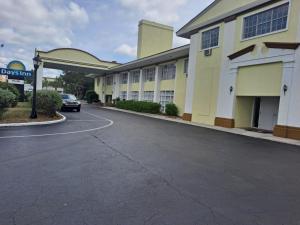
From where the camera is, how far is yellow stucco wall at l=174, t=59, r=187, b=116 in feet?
77.3

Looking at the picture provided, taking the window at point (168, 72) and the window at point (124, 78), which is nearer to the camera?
the window at point (168, 72)

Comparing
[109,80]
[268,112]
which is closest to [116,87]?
[109,80]

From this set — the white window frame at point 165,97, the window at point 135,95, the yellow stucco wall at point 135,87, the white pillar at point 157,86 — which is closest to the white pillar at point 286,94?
the white window frame at point 165,97

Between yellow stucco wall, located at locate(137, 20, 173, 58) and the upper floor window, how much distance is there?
9911 mm

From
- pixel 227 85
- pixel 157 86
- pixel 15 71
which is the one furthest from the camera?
pixel 157 86

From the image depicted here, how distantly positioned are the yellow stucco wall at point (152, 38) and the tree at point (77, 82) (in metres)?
32.4

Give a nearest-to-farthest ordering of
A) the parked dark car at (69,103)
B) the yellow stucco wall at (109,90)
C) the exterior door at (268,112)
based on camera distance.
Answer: the exterior door at (268,112)
the parked dark car at (69,103)
the yellow stucco wall at (109,90)

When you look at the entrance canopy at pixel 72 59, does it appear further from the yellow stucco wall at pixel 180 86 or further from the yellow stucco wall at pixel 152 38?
the yellow stucco wall at pixel 180 86

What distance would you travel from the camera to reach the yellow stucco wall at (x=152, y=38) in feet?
120

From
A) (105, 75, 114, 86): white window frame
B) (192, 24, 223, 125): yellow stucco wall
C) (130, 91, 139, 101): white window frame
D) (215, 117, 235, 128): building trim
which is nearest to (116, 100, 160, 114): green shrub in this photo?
(130, 91, 139, 101): white window frame

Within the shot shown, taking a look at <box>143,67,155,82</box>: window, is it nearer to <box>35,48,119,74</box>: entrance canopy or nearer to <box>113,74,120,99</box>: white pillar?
<box>113,74,120,99</box>: white pillar

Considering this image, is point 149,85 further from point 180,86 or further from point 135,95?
point 180,86

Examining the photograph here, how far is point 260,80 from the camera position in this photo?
1486 centimetres

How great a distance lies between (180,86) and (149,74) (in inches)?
296
